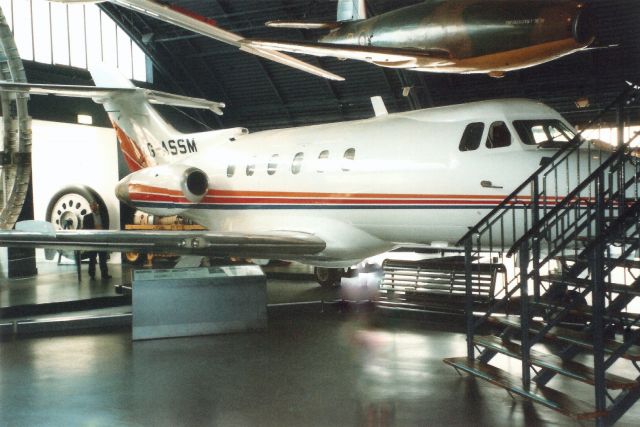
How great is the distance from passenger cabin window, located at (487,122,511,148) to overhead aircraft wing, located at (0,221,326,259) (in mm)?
3531

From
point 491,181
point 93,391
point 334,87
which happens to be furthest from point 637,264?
point 334,87

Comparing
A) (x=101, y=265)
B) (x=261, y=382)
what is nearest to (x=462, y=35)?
(x=261, y=382)

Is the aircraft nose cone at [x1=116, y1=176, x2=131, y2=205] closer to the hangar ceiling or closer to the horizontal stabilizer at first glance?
the horizontal stabilizer

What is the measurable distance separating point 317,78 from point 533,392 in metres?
20.6

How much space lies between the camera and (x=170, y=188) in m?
14.0

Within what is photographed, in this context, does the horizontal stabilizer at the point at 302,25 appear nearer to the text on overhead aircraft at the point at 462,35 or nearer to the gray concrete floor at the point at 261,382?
the text on overhead aircraft at the point at 462,35

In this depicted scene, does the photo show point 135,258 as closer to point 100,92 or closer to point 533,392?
point 100,92

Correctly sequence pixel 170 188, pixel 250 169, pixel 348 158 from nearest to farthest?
1. pixel 348 158
2. pixel 250 169
3. pixel 170 188

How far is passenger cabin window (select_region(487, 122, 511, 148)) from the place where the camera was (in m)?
9.89

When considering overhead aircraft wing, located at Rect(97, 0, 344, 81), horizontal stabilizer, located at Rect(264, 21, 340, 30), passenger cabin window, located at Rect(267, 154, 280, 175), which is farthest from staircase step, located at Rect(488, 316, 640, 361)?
passenger cabin window, located at Rect(267, 154, 280, 175)

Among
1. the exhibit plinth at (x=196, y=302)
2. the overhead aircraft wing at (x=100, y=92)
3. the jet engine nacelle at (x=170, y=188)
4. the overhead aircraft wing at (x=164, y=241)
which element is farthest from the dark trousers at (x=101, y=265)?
the exhibit plinth at (x=196, y=302)

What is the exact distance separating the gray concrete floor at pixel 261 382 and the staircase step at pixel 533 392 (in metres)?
0.17

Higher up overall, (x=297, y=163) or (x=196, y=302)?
(x=297, y=163)

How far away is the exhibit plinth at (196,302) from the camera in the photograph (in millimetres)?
9859
